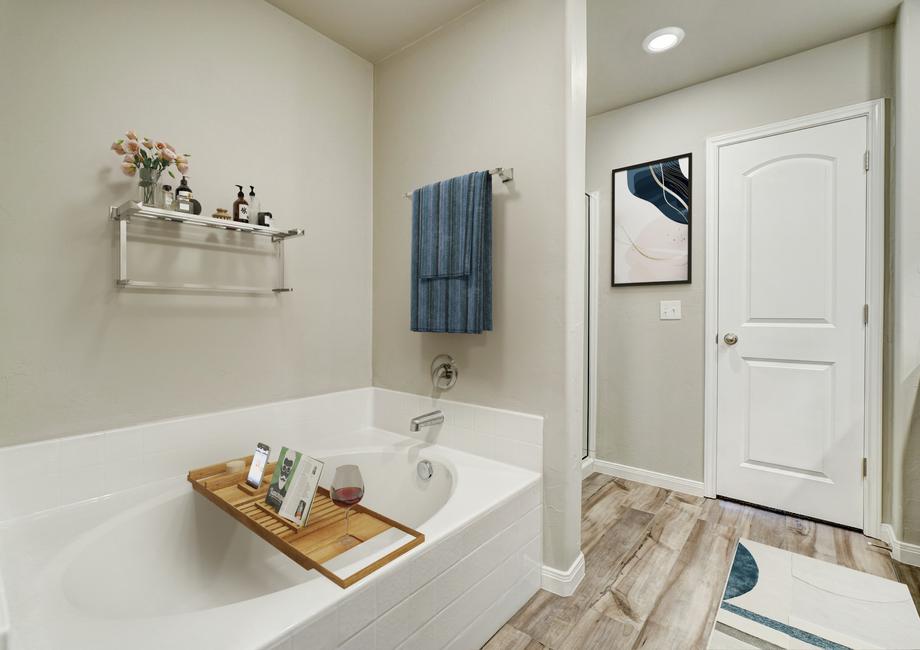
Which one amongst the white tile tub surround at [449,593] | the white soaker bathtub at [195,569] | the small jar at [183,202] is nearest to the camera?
the white soaker bathtub at [195,569]

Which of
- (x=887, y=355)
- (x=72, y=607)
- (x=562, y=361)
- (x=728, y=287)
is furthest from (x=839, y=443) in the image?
(x=72, y=607)

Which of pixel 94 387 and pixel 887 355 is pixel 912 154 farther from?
pixel 94 387

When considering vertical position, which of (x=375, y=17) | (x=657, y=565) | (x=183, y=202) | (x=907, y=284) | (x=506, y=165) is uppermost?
(x=375, y=17)

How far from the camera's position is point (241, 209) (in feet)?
5.59

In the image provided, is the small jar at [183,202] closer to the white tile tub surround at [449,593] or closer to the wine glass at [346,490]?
the wine glass at [346,490]

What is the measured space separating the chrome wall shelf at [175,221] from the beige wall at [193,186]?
4 cm

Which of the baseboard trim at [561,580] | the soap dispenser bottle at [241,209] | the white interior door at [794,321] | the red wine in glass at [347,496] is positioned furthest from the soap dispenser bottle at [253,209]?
the white interior door at [794,321]

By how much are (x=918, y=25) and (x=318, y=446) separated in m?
3.31

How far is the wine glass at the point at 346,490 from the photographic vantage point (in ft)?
4.18

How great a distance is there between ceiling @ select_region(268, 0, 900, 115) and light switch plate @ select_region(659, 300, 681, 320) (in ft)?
4.43

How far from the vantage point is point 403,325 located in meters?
2.23

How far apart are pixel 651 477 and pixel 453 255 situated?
205 centimetres

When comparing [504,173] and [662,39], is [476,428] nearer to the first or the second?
[504,173]

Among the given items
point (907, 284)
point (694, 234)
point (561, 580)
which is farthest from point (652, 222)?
point (561, 580)
